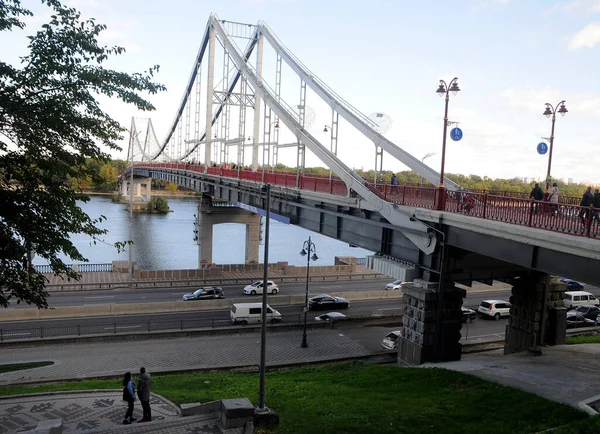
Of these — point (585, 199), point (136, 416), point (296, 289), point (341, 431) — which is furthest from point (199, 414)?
point (296, 289)

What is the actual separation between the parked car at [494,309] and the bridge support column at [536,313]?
9622 millimetres

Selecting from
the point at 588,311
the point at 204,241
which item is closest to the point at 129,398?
the point at 588,311

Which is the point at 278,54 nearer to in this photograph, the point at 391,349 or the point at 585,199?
the point at 391,349

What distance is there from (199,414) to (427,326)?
8.82m

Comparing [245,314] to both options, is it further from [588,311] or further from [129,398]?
[588,311]

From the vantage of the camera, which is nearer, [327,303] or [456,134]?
[456,134]

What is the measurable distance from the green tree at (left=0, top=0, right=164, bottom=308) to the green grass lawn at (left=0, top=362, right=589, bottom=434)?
19.3 feet

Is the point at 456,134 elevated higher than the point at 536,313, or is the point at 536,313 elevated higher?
the point at 456,134

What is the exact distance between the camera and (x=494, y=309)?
3130 centimetres

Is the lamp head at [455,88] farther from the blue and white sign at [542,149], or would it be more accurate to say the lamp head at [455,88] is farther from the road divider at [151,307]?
the road divider at [151,307]

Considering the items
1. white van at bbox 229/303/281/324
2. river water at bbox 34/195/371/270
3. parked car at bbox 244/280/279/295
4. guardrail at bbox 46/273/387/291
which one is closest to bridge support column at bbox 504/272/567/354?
white van at bbox 229/303/281/324

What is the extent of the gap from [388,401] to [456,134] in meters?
8.17

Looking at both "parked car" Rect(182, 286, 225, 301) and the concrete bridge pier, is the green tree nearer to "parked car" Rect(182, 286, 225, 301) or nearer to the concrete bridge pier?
"parked car" Rect(182, 286, 225, 301)

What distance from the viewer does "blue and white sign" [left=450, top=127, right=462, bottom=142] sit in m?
15.3
